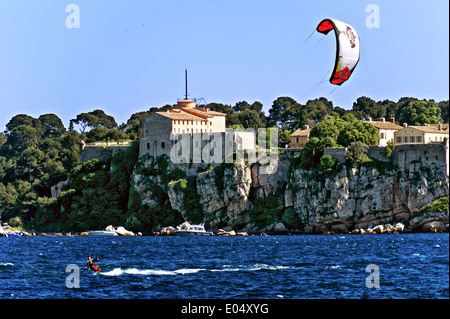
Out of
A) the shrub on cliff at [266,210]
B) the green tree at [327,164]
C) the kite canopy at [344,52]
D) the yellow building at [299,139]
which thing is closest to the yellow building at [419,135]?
the green tree at [327,164]

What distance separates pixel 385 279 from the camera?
45.2 meters

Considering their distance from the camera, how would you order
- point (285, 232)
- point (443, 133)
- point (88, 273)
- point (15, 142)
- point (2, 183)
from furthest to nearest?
point (15, 142) < point (2, 183) < point (443, 133) < point (285, 232) < point (88, 273)

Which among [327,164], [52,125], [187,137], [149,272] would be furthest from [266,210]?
[52,125]

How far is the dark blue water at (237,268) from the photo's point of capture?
40500mm

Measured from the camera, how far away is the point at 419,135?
9200cm

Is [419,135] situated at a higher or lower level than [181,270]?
higher

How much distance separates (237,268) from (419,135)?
45.5 m

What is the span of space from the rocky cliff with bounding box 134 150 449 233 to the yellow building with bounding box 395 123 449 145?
721 cm

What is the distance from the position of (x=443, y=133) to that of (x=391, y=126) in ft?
17.9

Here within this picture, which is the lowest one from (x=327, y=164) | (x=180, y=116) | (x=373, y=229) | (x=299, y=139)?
(x=373, y=229)

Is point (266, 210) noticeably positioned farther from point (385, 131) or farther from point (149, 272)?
point (149, 272)

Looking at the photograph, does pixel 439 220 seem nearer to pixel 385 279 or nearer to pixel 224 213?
pixel 224 213
